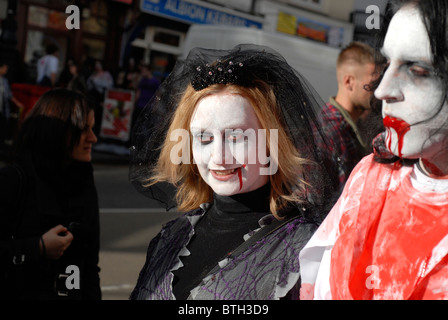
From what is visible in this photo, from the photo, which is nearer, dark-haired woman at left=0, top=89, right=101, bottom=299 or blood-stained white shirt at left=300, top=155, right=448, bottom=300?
blood-stained white shirt at left=300, top=155, right=448, bottom=300

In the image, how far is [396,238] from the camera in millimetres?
1091

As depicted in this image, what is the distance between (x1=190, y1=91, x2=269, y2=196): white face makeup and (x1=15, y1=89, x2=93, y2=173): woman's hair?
1059 millimetres

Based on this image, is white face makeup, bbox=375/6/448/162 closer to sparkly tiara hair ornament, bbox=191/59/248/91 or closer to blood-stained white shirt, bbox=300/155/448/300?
blood-stained white shirt, bbox=300/155/448/300

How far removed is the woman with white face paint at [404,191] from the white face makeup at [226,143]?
0.47 m

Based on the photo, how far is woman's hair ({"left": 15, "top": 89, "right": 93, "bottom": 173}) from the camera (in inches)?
98.7

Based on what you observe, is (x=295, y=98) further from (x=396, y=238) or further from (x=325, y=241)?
(x=396, y=238)

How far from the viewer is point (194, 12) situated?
15328 millimetres

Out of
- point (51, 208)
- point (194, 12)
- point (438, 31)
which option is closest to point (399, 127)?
point (438, 31)

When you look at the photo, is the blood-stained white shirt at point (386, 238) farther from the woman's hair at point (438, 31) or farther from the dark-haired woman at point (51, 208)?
the dark-haired woman at point (51, 208)

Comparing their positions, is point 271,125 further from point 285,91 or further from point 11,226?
point 11,226

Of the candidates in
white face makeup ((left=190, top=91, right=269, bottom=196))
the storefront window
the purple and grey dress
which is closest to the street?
the purple and grey dress

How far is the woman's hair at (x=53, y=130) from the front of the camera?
251 centimetres

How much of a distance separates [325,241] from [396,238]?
0.57 feet

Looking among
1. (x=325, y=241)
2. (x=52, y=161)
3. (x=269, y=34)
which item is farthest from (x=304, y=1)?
(x=325, y=241)
